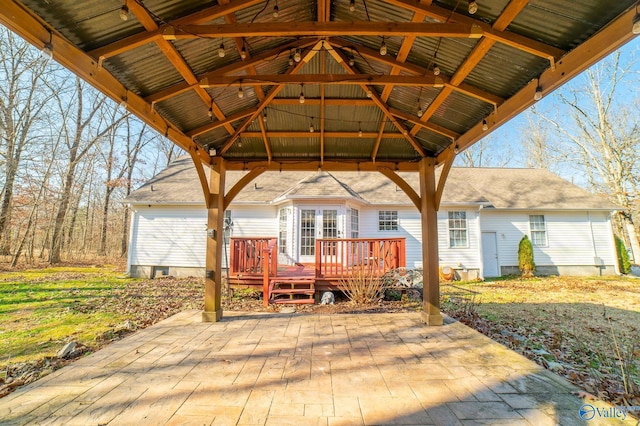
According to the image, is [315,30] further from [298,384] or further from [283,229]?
[283,229]

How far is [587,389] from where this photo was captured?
2.75 m

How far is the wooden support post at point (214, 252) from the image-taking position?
493cm

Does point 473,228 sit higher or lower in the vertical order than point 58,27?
lower

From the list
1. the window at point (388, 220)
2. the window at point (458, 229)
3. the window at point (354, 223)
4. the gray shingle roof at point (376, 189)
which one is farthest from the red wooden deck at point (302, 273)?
the window at point (458, 229)

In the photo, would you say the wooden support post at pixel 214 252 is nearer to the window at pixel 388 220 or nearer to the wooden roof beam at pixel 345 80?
the wooden roof beam at pixel 345 80

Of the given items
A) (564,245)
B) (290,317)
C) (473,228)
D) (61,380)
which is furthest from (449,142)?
(564,245)

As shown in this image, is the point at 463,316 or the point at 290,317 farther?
the point at 463,316

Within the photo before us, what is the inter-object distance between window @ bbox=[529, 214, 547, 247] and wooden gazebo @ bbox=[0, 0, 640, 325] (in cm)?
1002

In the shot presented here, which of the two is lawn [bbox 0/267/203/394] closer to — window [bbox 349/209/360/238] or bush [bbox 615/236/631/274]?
window [bbox 349/209/360/238]

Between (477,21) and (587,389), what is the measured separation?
3.49 metres

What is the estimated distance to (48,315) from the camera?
587 centimetres

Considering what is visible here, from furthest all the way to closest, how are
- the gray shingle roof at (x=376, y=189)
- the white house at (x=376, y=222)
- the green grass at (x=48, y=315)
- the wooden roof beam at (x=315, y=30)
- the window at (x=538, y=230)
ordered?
the window at (x=538, y=230) → the gray shingle roof at (x=376, y=189) → the white house at (x=376, y=222) → the green grass at (x=48, y=315) → the wooden roof beam at (x=315, y=30)

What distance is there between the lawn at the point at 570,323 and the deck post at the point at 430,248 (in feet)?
3.30

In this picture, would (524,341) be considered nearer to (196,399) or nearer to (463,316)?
(463,316)
